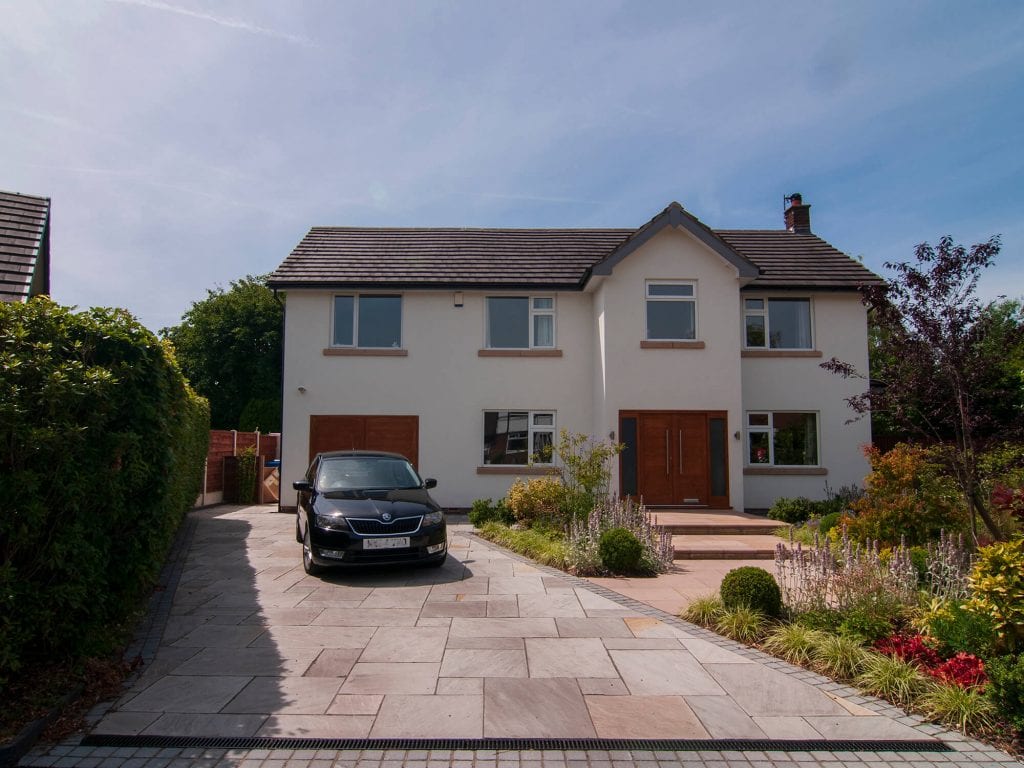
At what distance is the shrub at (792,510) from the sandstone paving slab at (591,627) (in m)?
8.30

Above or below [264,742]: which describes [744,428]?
above

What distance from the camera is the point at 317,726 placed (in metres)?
4.34

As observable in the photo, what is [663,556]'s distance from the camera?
9352mm

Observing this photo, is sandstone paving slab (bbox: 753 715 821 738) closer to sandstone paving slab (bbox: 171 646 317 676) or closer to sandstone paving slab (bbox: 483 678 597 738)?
sandstone paving slab (bbox: 483 678 597 738)

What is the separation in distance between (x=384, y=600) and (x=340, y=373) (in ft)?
29.7

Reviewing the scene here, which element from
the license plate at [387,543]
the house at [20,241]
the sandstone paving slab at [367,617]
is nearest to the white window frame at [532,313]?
the license plate at [387,543]

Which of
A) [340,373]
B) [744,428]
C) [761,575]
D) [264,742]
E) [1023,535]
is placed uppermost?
[340,373]

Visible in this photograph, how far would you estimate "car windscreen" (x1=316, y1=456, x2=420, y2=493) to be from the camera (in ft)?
32.0

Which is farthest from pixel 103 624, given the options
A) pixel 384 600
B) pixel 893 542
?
pixel 893 542

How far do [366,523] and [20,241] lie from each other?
6.97 meters

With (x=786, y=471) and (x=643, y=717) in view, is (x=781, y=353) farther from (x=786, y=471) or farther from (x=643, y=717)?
(x=643, y=717)

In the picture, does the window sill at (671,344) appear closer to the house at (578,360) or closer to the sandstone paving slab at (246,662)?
the house at (578,360)

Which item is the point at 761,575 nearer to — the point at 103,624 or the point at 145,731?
the point at 145,731

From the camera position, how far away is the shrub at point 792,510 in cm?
1387
